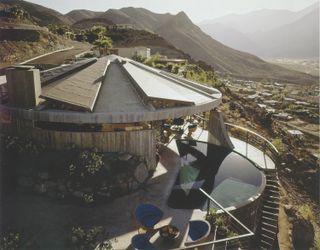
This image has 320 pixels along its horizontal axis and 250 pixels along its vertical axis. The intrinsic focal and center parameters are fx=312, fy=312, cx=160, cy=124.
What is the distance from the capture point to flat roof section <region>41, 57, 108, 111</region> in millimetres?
11469

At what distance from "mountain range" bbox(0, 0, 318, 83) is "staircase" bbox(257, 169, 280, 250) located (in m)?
93.1

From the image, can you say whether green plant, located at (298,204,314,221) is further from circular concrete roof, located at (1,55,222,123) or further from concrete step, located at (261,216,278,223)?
circular concrete roof, located at (1,55,222,123)

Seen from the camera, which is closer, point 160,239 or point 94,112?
point 160,239

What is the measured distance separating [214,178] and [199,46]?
103878 mm

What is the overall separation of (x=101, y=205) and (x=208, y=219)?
3.53 metres

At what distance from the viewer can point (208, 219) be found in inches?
376

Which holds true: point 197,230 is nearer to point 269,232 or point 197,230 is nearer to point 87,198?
point 87,198

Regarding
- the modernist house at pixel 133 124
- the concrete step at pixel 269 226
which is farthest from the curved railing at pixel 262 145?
the concrete step at pixel 269 226

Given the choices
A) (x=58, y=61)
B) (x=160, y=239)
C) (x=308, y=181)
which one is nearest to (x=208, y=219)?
(x=160, y=239)

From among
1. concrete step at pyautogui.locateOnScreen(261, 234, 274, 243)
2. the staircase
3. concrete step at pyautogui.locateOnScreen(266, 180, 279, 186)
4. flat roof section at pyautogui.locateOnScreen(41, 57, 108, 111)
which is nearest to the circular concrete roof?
flat roof section at pyautogui.locateOnScreen(41, 57, 108, 111)

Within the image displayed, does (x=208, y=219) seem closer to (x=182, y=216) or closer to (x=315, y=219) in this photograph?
(x=182, y=216)

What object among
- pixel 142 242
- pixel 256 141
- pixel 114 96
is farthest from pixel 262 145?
pixel 142 242

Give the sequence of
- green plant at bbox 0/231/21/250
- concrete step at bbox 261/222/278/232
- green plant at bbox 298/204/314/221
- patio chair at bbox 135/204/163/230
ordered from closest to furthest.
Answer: green plant at bbox 0/231/21/250
patio chair at bbox 135/204/163/230
concrete step at bbox 261/222/278/232
green plant at bbox 298/204/314/221

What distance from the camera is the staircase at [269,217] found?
11578 mm
